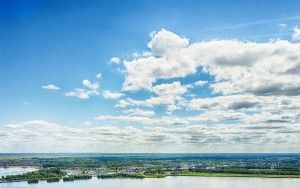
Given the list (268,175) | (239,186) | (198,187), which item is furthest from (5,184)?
(268,175)

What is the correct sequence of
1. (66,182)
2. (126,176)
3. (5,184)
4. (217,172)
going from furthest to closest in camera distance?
1. (217,172)
2. (126,176)
3. (66,182)
4. (5,184)

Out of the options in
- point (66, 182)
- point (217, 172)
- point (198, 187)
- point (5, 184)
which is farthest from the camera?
point (217, 172)

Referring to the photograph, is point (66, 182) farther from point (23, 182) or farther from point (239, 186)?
point (239, 186)

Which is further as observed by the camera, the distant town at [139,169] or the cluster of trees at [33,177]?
the distant town at [139,169]

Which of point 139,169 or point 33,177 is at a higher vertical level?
point 139,169

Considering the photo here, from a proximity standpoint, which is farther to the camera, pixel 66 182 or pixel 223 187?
pixel 66 182

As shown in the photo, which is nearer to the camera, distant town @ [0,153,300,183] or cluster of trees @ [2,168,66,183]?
cluster of trees @ [2,168,66,183]

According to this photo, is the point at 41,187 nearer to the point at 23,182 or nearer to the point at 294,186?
the point at 23,182

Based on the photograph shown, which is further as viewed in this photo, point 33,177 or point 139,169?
point 139,169

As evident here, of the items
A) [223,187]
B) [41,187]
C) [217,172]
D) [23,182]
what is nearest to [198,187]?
[223,187]
